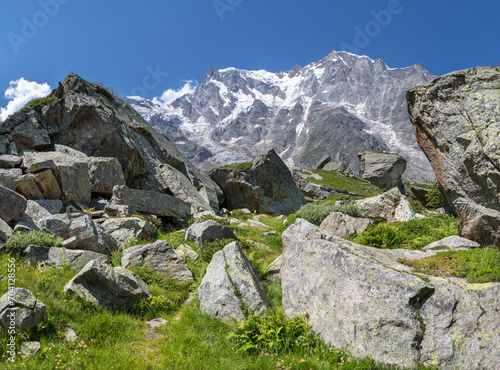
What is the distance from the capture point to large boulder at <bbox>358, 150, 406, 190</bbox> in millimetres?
81375

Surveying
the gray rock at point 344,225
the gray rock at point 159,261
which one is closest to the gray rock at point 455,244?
the gray rock at point 344,225

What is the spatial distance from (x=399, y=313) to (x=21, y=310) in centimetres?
861

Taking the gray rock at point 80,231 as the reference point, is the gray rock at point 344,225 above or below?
above

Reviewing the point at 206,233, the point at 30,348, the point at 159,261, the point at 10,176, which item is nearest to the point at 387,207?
the point at 206,233

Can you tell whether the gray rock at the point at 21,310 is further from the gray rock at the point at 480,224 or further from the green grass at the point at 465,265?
the gray rock at the point at 480,224

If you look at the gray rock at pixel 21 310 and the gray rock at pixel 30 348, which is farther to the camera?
the gray rock at pixel 21 310

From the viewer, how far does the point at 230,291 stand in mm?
8758

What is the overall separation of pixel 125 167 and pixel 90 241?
1359 centimetres

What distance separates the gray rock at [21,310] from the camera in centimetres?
618

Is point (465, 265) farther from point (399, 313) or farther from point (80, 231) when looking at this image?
point (80, 231)

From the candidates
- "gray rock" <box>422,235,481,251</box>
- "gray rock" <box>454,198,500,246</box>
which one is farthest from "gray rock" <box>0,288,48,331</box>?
"gray rock" <box>454,198,500,246</box>

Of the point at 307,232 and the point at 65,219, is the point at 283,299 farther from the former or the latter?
the point at 65,219

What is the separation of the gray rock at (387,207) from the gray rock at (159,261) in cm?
1288

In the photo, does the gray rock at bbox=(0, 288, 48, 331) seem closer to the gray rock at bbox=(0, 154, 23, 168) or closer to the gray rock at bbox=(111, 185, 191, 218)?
the gray rock at bbox=(111, 185, 191, 218)
